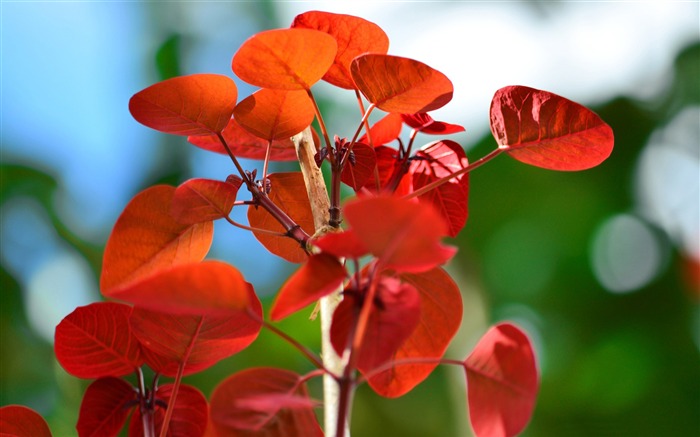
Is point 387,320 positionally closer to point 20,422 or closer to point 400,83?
point 400,83

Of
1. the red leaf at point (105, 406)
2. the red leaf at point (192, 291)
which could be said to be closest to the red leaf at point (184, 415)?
the red leaf at point (105, 406)

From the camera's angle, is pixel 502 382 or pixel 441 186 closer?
pixel 502 382

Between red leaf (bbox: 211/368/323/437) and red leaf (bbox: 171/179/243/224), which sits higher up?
red leaf (bbox: 171/179/243/224)

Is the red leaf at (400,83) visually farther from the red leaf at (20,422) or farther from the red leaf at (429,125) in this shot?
the red leaf at (20,422)

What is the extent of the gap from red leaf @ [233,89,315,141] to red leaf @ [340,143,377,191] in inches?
1.2

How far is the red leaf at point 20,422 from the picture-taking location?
31 centimetres

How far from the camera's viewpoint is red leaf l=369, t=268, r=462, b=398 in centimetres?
29

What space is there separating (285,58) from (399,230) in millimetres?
110

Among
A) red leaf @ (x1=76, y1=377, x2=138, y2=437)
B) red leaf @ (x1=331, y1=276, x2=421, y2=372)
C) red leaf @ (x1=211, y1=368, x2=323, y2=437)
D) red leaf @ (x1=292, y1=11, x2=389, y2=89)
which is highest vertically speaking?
red leaf @ (x1=292, y1=11, x2=389, y2=89)

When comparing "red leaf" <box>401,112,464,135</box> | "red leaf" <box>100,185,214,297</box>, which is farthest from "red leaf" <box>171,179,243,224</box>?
"red leaf" <box>401,112,464,135</box>

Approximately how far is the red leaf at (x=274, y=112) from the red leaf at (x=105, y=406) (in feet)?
0.49

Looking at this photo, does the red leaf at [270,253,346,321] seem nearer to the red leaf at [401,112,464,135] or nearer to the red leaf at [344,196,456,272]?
the red leaf at [344,196,456,272]

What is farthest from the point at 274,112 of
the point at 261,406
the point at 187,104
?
the point at 261,406

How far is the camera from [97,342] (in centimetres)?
32
